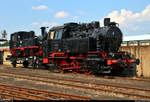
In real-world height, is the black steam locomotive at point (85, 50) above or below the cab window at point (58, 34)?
below

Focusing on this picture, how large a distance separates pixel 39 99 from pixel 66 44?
9.18 meters

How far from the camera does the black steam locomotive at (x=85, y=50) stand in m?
13.6

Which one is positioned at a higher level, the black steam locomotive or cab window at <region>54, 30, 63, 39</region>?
cab window at <region>54, 30, 63, 39</region>

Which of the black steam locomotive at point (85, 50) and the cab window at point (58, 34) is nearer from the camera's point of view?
the black steam locomotive at point (85, 50)

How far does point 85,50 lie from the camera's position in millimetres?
14367

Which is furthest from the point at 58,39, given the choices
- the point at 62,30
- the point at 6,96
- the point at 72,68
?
the point at 6,96

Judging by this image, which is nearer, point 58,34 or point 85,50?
point 85,50

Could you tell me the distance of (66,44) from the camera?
15.9 metres

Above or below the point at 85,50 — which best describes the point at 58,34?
above

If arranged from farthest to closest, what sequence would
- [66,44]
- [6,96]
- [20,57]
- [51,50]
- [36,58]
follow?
[20,57] → [36,58] → [51,50] → [66,44] → [6,96]

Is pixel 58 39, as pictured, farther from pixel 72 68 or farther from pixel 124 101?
pixel 124 101

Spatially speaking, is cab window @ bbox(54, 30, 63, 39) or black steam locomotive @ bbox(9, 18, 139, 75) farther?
cab window @ bbox(54, 30, 63, 39)

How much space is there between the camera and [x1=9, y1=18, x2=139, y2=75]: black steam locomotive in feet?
44.6

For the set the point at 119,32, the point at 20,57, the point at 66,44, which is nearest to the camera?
the point at 119,32
